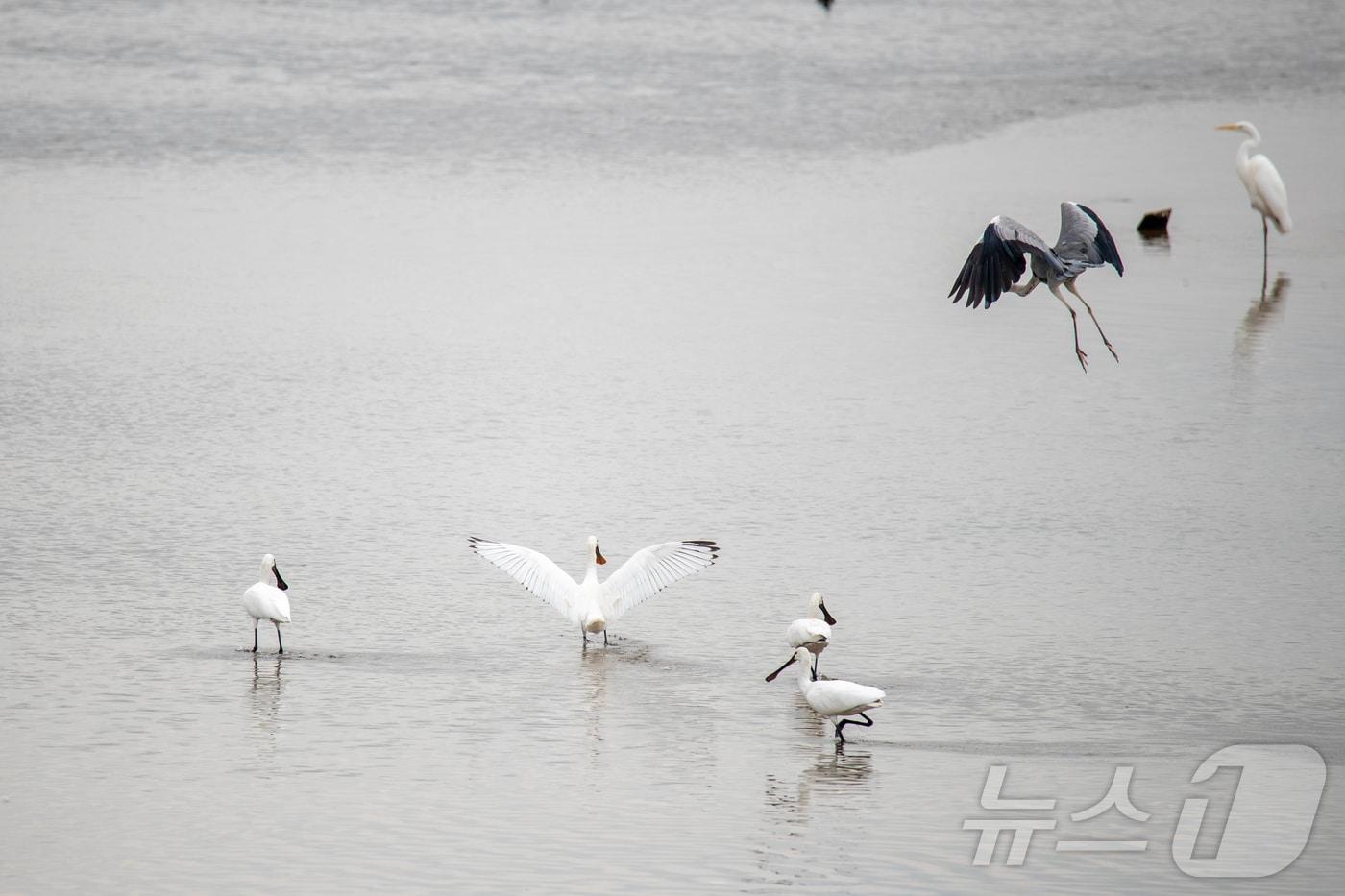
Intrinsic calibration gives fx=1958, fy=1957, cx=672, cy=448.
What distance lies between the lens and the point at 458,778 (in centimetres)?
851

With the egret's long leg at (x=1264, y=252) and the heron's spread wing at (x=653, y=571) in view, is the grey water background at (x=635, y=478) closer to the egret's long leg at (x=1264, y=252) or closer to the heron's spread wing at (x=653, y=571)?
the egret's long leg at (x=1264, y=252)

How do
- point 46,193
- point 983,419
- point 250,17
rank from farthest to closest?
1. point 250,17
2. point 46,193
3. point 983,419

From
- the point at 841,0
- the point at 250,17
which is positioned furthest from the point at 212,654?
the point at 841,0

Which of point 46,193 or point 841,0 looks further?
point 841,0

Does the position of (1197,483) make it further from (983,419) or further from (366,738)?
(366,738)

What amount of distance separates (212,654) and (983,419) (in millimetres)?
7236

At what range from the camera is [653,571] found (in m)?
10.5

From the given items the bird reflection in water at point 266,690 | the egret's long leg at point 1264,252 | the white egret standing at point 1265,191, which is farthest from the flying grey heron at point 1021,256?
the white egret standing at point 1265,191

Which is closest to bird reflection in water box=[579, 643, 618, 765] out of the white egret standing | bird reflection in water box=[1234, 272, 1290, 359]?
bird reflection in water box=[1234, 272, 1290, 359]

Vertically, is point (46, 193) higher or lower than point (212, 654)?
higher

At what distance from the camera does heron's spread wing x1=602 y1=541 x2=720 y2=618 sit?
34.4 feet

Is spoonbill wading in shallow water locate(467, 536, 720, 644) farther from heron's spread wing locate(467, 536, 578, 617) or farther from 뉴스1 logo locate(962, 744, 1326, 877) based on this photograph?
뉴스1 logo locate(962, 744, 1326, 877)

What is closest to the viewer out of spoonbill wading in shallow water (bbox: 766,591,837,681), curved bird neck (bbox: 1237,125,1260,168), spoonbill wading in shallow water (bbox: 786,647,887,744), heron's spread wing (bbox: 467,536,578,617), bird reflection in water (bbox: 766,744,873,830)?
bird reflection in water (bbox: 766,744,873,830)

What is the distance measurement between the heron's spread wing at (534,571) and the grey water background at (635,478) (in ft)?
0.86
